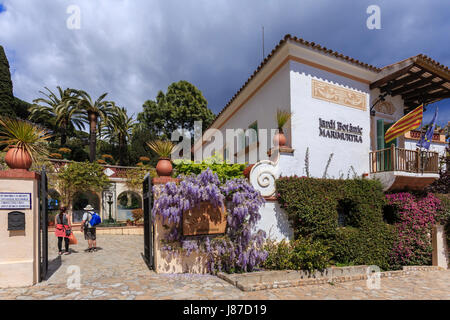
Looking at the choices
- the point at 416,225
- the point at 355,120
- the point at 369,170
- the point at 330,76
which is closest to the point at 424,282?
the point at 416,225

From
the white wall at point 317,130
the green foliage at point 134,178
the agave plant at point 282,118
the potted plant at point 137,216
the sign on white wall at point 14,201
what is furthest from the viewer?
the green foliage at point 134,178

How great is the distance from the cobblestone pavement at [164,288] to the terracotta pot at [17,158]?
8.22 feet

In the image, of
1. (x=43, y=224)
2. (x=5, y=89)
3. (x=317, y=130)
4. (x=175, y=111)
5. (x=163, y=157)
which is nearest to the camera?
(x=43, y=224)

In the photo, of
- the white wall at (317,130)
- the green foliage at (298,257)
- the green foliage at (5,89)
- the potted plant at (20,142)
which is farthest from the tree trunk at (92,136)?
the green foliage at (298,257)

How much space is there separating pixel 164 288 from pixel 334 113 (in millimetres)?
8175

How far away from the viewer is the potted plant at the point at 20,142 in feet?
17.6

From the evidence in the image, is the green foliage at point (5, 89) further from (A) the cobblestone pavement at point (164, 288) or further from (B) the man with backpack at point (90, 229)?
(A) the cobblestone pavement at point (164, 288)

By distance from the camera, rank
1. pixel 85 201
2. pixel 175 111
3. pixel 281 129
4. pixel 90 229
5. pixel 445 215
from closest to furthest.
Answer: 1. pixel 281 129
2. pixel 90 229
3. pixel 445 215
4. pixel 85 201
5. pixel 175 111

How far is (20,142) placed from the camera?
561cm

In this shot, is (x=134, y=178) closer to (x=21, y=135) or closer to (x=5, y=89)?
(x=21, y=135)

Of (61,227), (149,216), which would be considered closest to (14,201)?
(149,216)

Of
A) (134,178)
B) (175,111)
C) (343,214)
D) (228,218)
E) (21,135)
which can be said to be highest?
(175,111)
